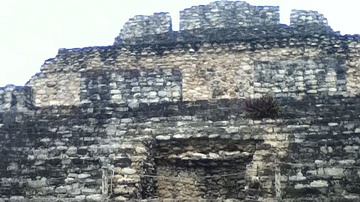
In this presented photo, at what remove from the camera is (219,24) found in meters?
20.1

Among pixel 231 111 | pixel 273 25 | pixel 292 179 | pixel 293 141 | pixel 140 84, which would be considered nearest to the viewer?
pixel 292 179

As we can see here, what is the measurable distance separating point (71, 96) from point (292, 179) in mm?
8607

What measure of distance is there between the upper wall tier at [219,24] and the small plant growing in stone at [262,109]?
664 cm

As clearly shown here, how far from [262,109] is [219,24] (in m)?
7.67

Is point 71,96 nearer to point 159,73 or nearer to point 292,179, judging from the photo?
point 159,73

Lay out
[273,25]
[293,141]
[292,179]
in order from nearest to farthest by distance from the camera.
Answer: [292,179] < [293,141] < [273,25]

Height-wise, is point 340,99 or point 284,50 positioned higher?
point 284,50

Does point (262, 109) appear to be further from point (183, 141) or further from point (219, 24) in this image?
point (219, 24)

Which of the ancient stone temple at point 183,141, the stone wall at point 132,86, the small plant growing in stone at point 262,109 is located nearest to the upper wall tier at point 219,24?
the ancient stone temple at point 183,141

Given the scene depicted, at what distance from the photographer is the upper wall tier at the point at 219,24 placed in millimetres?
19688

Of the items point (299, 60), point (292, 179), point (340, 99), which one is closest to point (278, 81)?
point (299, 60)

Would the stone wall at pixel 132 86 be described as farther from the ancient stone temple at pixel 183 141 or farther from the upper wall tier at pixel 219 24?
the upper wall tier at pixel 219 24

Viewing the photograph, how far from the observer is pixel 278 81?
16469 millimetres

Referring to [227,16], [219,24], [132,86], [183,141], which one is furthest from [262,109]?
[227,16]
